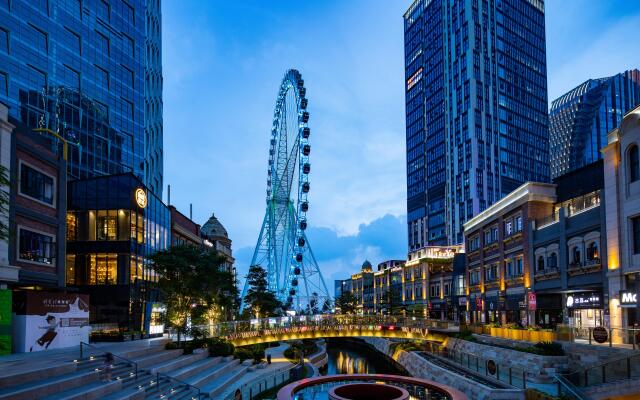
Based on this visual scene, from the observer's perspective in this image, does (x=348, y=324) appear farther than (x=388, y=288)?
No

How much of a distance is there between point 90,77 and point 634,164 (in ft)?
262

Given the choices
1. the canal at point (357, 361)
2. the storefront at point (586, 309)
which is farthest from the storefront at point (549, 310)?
the canal at point (357, 361)

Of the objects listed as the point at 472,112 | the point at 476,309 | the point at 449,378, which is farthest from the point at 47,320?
the point at 472,112

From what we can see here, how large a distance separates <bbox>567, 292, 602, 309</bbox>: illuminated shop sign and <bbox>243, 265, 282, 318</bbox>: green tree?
4764cm

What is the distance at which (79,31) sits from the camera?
87.6 metres

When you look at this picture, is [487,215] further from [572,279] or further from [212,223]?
[212,223]

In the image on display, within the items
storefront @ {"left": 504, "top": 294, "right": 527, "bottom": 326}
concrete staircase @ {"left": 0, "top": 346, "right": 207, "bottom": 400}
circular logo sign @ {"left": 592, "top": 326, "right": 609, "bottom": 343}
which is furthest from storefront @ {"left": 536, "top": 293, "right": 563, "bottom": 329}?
concrete staircase @ {"left": 0, "top": 346, "right": 207, "bottom": 400}

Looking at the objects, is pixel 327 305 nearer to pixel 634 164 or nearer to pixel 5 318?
pixel 634 164

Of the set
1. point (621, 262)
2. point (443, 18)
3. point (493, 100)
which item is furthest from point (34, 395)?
point (443, 18)

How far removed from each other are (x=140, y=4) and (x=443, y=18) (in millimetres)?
102473

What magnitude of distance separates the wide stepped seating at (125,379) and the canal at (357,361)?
31.0 m

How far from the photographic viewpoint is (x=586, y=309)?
50375 mm

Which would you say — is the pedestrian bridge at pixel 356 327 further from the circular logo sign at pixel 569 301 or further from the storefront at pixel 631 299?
the storefront at pixel 631 299

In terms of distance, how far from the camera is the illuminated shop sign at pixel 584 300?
153ft
